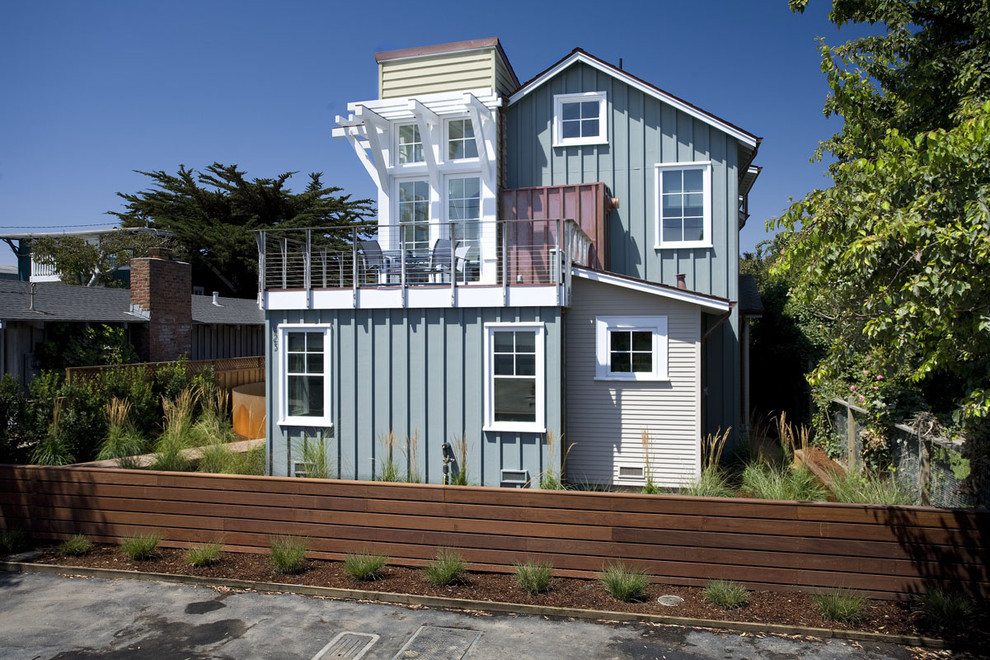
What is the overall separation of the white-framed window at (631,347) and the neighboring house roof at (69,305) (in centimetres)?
831

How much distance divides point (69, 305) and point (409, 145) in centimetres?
937

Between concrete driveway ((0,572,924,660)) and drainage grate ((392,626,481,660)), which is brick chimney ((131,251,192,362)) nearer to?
concrete driveway ((0,572,924,660))

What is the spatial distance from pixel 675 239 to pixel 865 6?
16.6ft

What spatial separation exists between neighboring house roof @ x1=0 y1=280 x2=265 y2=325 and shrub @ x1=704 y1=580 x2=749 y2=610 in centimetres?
1181

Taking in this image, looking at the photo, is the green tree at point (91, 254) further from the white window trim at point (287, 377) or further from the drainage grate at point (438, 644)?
the drainage grate at point (438, 644)

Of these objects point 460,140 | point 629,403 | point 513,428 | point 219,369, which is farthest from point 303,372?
point 219,369

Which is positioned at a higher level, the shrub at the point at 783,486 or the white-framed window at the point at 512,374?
the white-framed window at the point at 512,374

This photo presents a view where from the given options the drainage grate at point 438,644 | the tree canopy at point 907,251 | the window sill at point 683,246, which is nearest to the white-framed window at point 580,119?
the window sill at point 683,246

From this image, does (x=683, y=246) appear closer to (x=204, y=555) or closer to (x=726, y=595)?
(x=726, y=595)

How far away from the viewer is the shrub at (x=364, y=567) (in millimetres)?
7109

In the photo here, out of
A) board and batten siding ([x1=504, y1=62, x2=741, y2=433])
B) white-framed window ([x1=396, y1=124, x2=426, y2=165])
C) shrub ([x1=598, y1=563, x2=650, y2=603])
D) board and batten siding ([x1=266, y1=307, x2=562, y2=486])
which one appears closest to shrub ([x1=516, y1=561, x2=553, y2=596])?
shrub ([x1=598, y1=563, x2=650, y2=603])

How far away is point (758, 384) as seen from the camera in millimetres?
17906

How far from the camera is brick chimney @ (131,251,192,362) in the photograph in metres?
17.3

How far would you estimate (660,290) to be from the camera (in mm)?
10398
